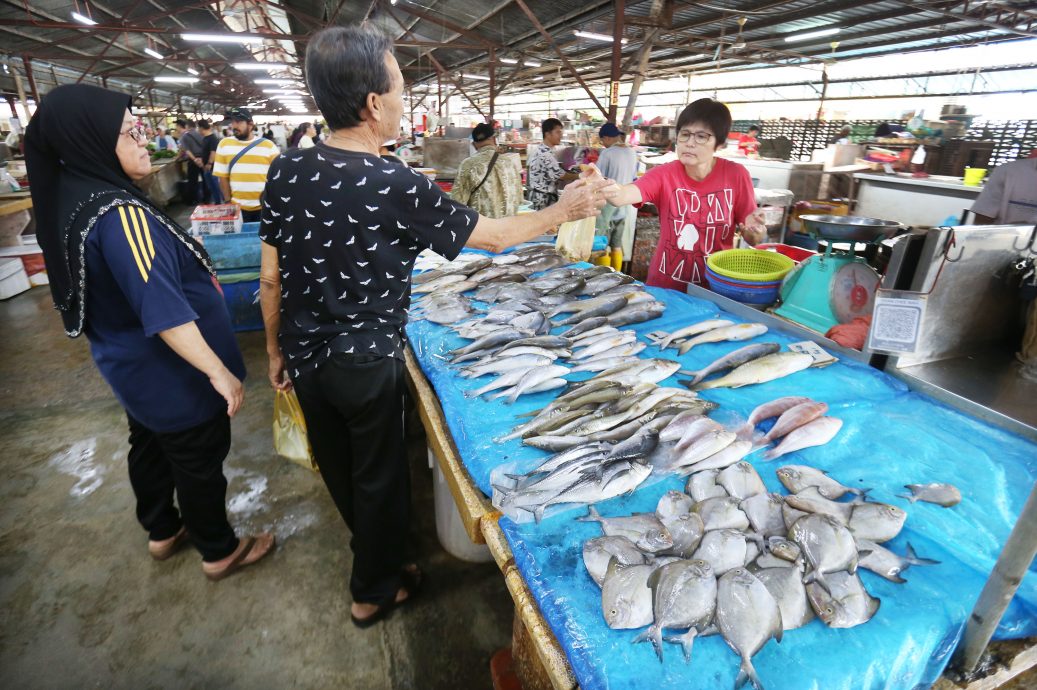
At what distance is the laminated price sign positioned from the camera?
6.72ft

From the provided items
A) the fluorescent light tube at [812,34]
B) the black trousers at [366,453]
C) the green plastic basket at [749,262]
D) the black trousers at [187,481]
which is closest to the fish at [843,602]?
the black trousers at [366,453]

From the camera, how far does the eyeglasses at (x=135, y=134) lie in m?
1.96

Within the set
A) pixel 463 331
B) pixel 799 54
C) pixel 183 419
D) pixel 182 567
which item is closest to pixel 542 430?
pixel 463 331

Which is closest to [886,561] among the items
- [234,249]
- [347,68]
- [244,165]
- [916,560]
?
[916,560]

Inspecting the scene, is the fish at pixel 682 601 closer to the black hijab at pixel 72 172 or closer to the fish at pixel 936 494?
the fish at pixel 936 494

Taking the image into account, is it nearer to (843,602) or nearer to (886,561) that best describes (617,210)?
(886,561)

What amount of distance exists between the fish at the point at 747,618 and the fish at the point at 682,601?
3 centimetres

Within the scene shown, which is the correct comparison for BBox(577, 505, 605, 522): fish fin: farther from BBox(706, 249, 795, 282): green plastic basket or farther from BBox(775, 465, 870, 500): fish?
BBox(706, 249, 795, 282): green plastic basket

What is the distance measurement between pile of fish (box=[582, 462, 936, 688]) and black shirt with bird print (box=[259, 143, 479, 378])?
41.0 inches

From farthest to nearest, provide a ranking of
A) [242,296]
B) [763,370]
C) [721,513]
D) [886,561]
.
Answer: [242,296]
[763,370]
[721,513]
[886,561]

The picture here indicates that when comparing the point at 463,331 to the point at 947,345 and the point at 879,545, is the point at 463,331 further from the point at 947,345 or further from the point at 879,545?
the point at 947,345

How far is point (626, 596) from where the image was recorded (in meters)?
1.24

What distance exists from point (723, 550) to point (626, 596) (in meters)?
0.31

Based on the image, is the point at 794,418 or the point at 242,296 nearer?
the point at 794,418
